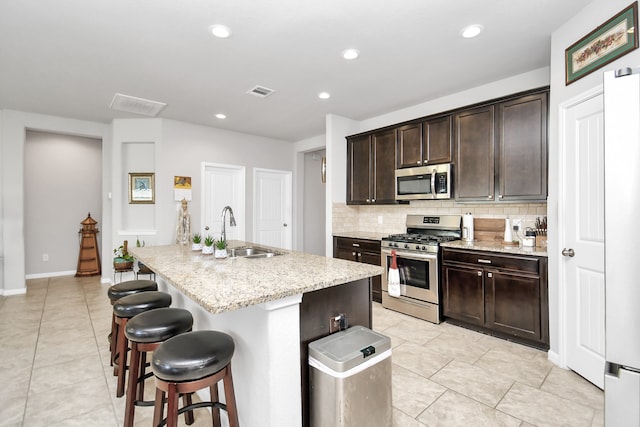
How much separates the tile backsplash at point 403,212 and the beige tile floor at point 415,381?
1364 mm

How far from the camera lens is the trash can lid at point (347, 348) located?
1345 mm

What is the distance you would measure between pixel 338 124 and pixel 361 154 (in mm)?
612

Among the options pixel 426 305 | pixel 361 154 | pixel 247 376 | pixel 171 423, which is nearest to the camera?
pixel 171 423

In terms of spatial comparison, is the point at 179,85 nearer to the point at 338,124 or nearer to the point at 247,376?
the point at 338,124

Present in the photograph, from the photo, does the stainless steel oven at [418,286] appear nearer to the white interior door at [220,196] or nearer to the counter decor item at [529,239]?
the counter decor item at [529,239]

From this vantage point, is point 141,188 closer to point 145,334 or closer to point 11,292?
point 11,292

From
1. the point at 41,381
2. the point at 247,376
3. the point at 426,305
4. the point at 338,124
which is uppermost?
the point at 338,124

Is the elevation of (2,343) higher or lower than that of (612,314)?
lower

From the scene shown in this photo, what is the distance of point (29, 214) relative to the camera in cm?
551

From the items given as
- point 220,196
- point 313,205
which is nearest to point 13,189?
Answer: point 220,196

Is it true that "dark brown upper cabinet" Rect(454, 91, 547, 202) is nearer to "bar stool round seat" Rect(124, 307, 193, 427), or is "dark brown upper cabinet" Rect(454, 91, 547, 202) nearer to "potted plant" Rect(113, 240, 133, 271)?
"bar stool round seat" Rect(124, 307, 193, 427)

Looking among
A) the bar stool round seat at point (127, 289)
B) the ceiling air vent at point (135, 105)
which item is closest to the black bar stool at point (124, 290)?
the bar stool round seat at point (127, 289)

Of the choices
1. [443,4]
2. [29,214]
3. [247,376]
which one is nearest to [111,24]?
[443,4]

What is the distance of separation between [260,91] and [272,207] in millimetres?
2833
